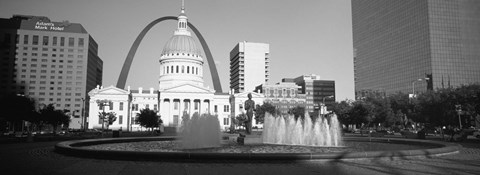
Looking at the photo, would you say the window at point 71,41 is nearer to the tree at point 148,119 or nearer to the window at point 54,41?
the window at point 54,41

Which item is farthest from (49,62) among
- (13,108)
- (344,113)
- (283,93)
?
(344,113)

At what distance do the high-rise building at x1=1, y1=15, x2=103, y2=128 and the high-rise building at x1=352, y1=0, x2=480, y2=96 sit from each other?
125104 millimetres

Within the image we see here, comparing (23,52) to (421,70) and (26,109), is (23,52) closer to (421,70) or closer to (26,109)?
(26,109)

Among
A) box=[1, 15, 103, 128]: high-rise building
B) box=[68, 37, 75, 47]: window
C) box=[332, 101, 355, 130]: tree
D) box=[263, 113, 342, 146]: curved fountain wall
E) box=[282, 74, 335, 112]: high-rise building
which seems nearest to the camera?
box=[263, 113, 342, 146]: curved fountain wall

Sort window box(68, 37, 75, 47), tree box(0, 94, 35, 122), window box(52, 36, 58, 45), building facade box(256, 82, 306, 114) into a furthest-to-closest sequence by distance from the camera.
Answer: building facade box(256, 82, 306, 114) → window box(68, 37, 75, 47) → window box(52, 36, 58, 45) → tree box(0, 94, 35, 122)

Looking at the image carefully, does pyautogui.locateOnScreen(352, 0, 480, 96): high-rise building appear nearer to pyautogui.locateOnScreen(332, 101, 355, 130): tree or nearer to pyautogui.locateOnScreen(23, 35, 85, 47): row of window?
pyautogui.locateOnScreen(332, 101, 355, 130): tree

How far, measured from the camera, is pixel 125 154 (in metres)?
14.9

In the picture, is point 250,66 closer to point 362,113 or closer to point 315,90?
point 315,90

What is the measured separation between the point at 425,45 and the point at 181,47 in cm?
8634

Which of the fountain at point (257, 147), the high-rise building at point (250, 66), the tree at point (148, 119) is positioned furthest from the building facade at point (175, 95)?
the fountain at point (257, 147)

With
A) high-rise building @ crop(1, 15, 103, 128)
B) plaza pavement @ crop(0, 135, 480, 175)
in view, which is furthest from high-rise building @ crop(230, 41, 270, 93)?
plaza pavement @ crop(0, 135, 480, 175)

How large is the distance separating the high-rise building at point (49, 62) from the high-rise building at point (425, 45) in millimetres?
125104

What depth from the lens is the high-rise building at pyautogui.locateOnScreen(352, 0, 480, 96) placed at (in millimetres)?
125125

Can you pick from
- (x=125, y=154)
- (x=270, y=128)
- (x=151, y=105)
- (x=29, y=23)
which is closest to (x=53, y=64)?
(x=29, y=23)
